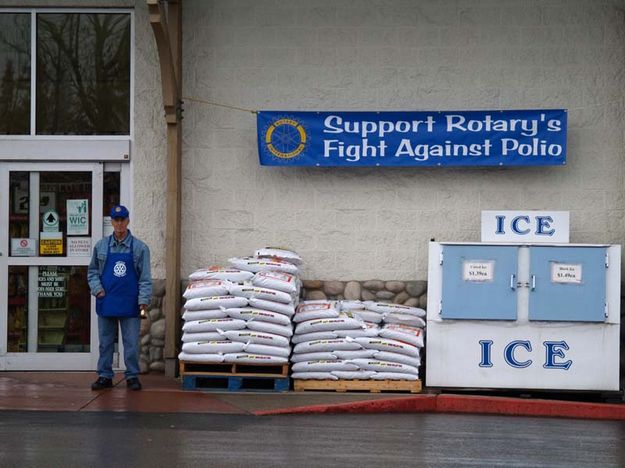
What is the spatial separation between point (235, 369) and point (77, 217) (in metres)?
2.72

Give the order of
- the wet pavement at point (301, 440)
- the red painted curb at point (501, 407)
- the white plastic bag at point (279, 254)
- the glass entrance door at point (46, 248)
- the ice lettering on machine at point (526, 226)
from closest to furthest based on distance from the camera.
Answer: the wet pavement at point (301, 440) < the red painted curb at point (501, 407) < the ice lettering on machine at point (526, 226) < the white plastic bag at point (279, 254) < the glass entrance door at point (46, 248)

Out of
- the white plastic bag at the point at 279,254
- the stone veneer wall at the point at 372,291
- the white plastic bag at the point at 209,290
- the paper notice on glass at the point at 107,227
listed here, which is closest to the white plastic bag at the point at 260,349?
the white plastic bag at the point at 209,290

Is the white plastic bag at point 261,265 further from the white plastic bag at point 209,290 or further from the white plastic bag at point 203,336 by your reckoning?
the white plastic bag at point 203,336

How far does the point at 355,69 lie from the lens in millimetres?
12883

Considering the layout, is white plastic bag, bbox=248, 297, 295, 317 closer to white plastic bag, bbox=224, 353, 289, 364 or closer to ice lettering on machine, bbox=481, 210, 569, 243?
white plastic bag, bbox=224, 353, 289, 364

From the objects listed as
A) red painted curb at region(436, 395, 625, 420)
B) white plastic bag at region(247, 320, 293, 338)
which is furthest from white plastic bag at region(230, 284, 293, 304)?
red painted curb at region(436, 395, 625, 420)

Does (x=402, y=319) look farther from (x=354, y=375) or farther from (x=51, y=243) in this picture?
(x=51, y=243)

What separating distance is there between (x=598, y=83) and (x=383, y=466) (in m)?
6.32

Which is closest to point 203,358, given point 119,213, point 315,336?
point 315,336

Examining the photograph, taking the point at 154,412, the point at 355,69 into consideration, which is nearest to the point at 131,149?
the point at 355,69

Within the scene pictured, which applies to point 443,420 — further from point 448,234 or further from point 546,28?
point 546,28

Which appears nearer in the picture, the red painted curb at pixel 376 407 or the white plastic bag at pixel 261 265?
the red painted curb at pixel 376 407

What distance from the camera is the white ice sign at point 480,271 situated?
11.8 metres

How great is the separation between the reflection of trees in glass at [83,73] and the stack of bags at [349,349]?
3.24 metres
